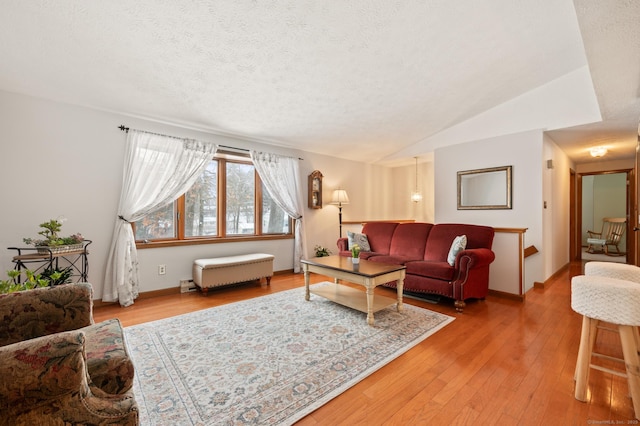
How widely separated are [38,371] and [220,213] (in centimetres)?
361

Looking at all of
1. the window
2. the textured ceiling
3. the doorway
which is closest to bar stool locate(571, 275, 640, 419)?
the textured ceiling

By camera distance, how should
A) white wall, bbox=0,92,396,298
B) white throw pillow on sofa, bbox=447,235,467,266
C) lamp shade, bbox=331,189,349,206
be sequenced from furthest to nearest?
lamp shade, bbox=331,189,349,206 → white throw pillow on sofa, bbox=447,235,467,266 → white wall, bbox=0,92,396,298

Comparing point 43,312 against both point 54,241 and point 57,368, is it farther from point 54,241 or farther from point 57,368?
point 54,241

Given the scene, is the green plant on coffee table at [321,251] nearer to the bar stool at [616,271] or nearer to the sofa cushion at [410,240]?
the sofa cushion at [410,240]

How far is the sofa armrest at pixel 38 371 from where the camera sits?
79cm

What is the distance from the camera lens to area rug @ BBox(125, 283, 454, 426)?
156 centimetres

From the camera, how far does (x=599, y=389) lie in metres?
1.69

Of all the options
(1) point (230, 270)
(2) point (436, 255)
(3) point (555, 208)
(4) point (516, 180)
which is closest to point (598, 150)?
(3) point (555, 208)

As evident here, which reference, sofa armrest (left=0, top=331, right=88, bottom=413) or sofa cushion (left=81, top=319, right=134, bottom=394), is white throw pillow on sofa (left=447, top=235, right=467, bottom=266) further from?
sofa armrest (left=0, top=331, right=88, bottom=413)

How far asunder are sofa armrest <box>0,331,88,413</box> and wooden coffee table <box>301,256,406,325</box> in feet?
6.95

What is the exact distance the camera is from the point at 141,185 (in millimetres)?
3473

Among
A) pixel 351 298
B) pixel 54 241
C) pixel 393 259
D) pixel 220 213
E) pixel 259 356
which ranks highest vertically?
pixel 220 213

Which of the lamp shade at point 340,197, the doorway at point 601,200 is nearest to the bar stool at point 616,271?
the lamp shade at point 340,197

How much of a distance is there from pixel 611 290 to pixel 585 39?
1775 mm
